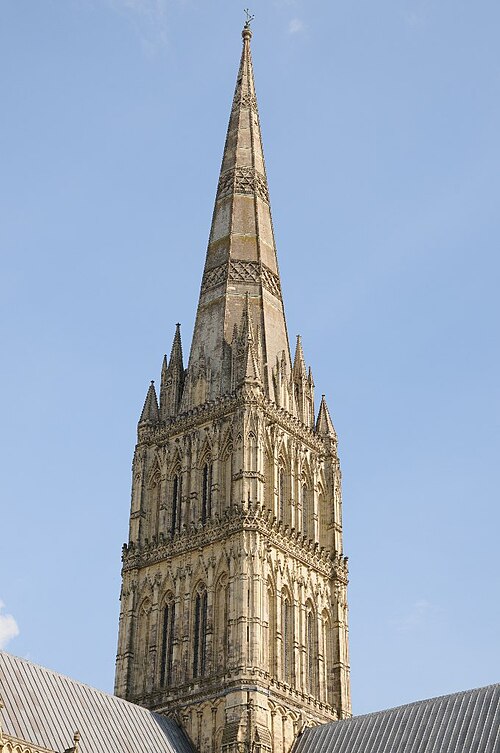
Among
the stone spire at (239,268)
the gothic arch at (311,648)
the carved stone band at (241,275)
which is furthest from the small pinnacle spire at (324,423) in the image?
the gothic arch at (311,648)

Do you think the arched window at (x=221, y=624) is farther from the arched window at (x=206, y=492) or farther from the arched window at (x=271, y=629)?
the arched window at (x=206, y=492)

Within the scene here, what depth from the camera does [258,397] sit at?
162 feet

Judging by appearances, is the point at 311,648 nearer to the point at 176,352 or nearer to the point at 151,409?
the point at 151,409

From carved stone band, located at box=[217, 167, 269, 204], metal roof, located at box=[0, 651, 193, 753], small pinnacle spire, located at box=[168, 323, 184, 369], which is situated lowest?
metal roof, located at box=[0, 651, 193, 753]

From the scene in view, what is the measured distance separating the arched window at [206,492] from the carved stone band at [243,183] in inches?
549

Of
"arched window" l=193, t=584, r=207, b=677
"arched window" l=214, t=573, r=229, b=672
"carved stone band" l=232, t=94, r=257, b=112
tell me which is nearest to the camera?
"arched window" l=214, t=573, r=229, b=672

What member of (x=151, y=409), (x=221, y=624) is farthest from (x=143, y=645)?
(x=151, y=409)

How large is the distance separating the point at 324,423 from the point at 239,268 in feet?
24.8

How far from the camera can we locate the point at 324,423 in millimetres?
53344

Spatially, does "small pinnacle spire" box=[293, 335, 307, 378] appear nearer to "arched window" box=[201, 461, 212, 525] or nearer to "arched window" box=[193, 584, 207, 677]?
"arched window" box=[201, 461, 212, 525]

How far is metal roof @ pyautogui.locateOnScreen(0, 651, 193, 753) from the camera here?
125 feet

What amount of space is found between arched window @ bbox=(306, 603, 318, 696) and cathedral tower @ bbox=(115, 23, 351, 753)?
56 mm

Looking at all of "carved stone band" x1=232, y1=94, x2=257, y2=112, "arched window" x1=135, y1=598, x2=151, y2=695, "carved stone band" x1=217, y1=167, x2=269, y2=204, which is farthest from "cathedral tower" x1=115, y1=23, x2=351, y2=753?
"carved stone band" x1=232, y1=94, x2=257, y2=112

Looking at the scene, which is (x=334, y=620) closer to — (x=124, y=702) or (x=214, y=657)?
(x=214, y=657)
